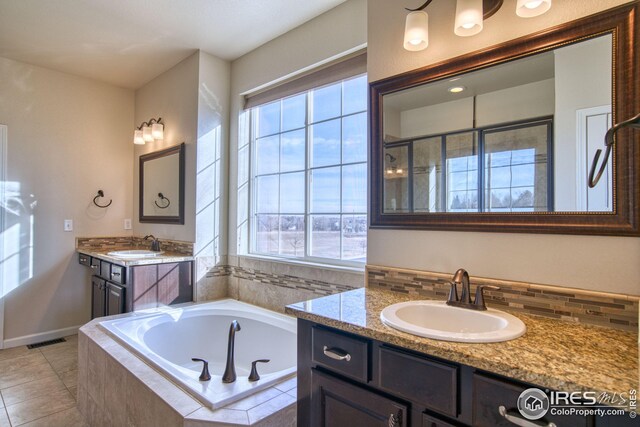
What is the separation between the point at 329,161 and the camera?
257 cm

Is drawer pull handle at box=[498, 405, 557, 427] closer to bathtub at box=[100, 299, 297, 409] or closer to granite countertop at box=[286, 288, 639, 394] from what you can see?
granite countertop at box=[286, 288, 639, 394]

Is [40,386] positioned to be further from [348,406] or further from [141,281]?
[348,406]

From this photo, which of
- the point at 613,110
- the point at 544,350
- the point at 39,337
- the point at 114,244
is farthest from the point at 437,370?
the point at 39,337

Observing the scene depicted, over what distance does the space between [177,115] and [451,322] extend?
9.76 feet

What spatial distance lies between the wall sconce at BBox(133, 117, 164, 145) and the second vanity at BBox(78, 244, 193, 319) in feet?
3.80

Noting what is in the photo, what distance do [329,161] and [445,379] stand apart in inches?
72.0

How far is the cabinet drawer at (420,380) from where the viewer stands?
3.14 feet

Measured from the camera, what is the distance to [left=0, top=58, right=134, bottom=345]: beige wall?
10.7ft

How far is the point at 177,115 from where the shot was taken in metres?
3.28

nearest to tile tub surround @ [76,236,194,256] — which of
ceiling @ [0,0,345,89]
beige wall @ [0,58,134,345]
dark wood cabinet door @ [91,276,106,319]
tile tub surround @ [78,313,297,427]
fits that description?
beige wall @ [0,58,134,345]

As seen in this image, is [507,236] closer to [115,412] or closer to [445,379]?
[445,379]

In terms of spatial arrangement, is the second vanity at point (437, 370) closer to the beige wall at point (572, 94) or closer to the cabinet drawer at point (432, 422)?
the cabinet drawer at point (432, 422)

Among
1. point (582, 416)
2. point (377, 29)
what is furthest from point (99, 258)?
point (582, 416)

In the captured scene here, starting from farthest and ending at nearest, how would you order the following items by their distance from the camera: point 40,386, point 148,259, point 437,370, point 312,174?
point 148,259 → point 312,174 → point 40,386 → point 437,370
